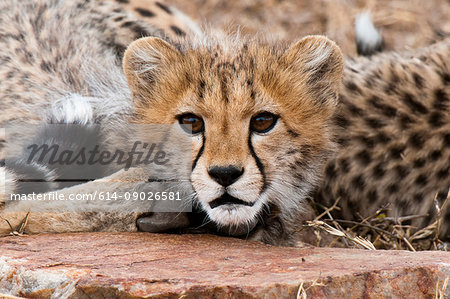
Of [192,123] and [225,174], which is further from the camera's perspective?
[192,123]

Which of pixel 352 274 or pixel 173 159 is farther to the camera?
pixel 173 159

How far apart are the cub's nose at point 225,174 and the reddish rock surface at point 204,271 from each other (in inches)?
10.4

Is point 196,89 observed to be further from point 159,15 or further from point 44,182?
point 159,15

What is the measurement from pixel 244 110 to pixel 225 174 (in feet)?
0.94

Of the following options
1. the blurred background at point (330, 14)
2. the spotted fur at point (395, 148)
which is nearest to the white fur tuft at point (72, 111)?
the spotted fur at point (395, 148)

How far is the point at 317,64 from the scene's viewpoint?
2.82 m

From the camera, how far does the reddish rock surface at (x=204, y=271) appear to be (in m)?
2.04

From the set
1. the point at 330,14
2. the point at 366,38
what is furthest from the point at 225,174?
the point at 330,14

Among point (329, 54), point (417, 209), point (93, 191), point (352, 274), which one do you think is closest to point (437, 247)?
point (417, 209)

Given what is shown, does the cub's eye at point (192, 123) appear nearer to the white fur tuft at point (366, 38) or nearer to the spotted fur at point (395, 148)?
the spotted fur at point (395, 148)

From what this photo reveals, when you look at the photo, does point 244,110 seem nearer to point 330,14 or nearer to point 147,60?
point 147,60

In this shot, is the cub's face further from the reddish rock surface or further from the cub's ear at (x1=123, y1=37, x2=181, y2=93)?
the reddish rock surface

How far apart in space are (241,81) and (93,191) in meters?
0.76

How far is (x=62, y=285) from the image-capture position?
211 cm
